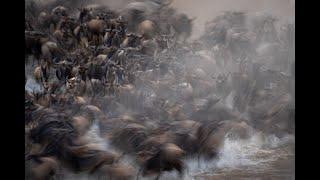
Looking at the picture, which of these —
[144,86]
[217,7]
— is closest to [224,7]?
[217,7]

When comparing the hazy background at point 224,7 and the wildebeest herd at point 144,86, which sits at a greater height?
the hazy background at point 224,7

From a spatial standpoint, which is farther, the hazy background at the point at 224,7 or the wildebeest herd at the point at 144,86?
the hazy background at the point at 224,7

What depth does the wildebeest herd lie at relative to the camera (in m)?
3.22

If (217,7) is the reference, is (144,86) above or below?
below

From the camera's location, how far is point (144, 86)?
330 cm

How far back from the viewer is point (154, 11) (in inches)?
131

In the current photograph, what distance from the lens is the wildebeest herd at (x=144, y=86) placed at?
127 inches

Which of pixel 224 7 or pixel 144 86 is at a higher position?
pixel 224 7

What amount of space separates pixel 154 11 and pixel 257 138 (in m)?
1.22

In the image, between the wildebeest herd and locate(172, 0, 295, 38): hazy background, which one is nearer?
the wildebeest herd

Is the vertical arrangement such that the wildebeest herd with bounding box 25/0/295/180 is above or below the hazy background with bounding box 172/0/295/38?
below

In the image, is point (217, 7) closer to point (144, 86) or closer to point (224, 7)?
point (224, 7)
